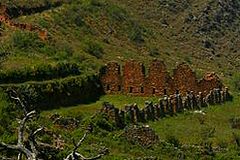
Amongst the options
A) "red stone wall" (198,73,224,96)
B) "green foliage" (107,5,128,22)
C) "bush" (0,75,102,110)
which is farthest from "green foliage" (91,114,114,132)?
"green foliage" (107,5,128,22)

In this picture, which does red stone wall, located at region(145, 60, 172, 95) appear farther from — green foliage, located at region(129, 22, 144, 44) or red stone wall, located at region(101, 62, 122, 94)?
green foliage, located at region(129, 22, 144, 44)

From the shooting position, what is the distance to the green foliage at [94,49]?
60.8m

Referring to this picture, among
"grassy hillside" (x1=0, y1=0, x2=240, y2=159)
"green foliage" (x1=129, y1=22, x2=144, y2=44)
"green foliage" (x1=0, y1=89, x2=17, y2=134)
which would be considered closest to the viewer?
"green foliage" (x1=0, y1=89, x2=17, y2=134)

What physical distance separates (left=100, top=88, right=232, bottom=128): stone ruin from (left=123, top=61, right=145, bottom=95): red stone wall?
2.12m

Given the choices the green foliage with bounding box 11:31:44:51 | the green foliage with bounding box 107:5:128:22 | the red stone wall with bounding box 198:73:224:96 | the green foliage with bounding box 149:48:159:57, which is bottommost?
the red stone wall with bounding box 198:73:224:96

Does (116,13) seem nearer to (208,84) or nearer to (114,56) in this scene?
(114,56)

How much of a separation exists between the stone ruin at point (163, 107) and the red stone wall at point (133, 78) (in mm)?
2123

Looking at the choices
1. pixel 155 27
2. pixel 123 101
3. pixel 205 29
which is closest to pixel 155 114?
pixel 123 101

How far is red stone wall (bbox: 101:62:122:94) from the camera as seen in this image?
46.8 m

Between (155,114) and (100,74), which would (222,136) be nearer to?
(155,114)

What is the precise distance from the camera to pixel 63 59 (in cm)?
4884

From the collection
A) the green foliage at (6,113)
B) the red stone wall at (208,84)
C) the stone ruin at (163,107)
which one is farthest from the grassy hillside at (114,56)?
the red stone wall at (208,84)

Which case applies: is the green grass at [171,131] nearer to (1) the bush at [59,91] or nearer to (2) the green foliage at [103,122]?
(2) the green foliage at [103,122]

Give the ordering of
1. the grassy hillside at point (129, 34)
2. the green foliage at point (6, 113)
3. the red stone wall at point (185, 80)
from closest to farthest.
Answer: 1. the green foliage at point (6, 113)
2. the red stone wall at point (185, 80)
3. the grassy hillside at point (129, 34)
